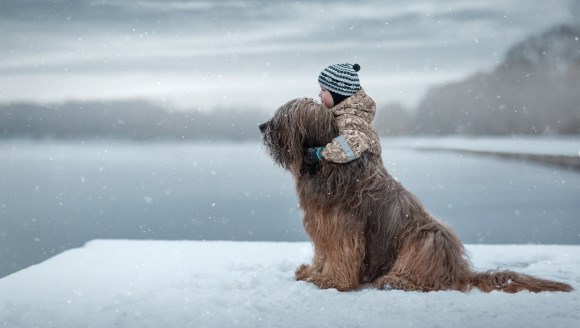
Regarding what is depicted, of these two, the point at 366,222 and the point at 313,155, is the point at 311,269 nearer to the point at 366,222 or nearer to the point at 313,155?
the point at 366,222

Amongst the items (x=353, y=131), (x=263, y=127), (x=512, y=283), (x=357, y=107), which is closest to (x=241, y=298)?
(x=263, y=127)

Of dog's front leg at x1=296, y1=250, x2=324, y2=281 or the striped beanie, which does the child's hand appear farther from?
dog's front leg at x1=296, y1=250, x2=324, y2=281

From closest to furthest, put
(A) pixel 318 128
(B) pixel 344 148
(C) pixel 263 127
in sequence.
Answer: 1. (B) pixel 344 148
2. (A) pixel 318 128
3. (C) pixel 263 127

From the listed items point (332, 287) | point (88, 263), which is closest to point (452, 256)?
point (332, 287)

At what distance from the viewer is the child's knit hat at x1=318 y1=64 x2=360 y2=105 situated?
16.7 ft

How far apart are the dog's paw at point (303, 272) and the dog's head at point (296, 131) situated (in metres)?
1.00

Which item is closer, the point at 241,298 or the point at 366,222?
the point at 241,298

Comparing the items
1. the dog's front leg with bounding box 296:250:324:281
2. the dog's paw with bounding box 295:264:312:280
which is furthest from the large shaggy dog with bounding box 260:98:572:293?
the dog's paw with bounding box 295:264:312:280

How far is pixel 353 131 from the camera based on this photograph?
491 cm

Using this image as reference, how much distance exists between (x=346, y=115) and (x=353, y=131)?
194 millimetres

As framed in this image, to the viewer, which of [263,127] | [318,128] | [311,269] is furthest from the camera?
[311,269]

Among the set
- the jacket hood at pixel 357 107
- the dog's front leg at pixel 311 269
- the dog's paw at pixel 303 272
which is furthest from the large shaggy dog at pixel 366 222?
the dog's paw at pixel 303 272

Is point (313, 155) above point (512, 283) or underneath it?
above

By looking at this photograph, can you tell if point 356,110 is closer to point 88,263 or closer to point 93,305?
point 93,305
